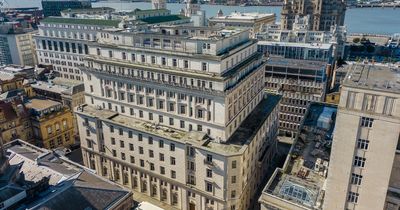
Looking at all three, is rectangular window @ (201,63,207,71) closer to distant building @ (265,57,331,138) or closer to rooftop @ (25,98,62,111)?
distant building @ (265,57,331,138)

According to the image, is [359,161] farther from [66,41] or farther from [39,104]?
[66,41]

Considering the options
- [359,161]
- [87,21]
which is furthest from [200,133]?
[87,21]

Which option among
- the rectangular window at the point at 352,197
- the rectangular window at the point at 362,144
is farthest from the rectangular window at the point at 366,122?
the rectangular window at the point at 352,197

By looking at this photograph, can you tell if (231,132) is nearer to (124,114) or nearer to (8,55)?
(124,114)

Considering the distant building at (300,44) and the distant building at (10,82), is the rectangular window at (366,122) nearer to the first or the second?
the distant building at (300,44)

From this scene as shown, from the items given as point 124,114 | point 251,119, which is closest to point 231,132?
point 251,119

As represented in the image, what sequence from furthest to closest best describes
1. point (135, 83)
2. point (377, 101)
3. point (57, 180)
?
point (135, 83), point (57, 180), point (377, 101)
